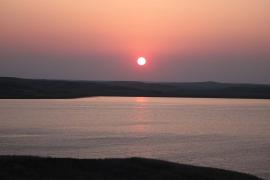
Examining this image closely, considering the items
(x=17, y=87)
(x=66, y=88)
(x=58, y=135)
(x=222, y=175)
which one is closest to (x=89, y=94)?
(x=66, y=88)

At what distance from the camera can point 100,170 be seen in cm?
2300

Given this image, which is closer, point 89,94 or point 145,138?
point 145,138

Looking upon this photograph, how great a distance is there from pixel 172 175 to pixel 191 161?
973 centimetres

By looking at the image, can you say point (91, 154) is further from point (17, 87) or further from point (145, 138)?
point (17, 87)

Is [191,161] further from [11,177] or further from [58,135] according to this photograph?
[58,135]

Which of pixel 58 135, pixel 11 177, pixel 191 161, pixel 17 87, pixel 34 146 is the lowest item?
pixel 11 177

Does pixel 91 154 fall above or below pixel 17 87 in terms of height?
below

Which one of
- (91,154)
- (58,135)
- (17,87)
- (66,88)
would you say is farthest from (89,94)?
(91,154)

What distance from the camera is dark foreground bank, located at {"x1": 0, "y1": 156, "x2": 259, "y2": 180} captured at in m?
21.5

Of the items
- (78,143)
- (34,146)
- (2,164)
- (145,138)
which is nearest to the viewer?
(2,164)

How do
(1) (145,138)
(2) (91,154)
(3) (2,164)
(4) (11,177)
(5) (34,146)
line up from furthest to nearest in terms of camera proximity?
1. (1) (145,138)
2. (5) (34,146)
3. (2) (91,154)
4. (3) (2,164)
5. (4) (11,177)

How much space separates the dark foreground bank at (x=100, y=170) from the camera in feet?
70.5

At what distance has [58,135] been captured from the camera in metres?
48.9

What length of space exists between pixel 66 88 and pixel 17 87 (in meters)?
22.6
